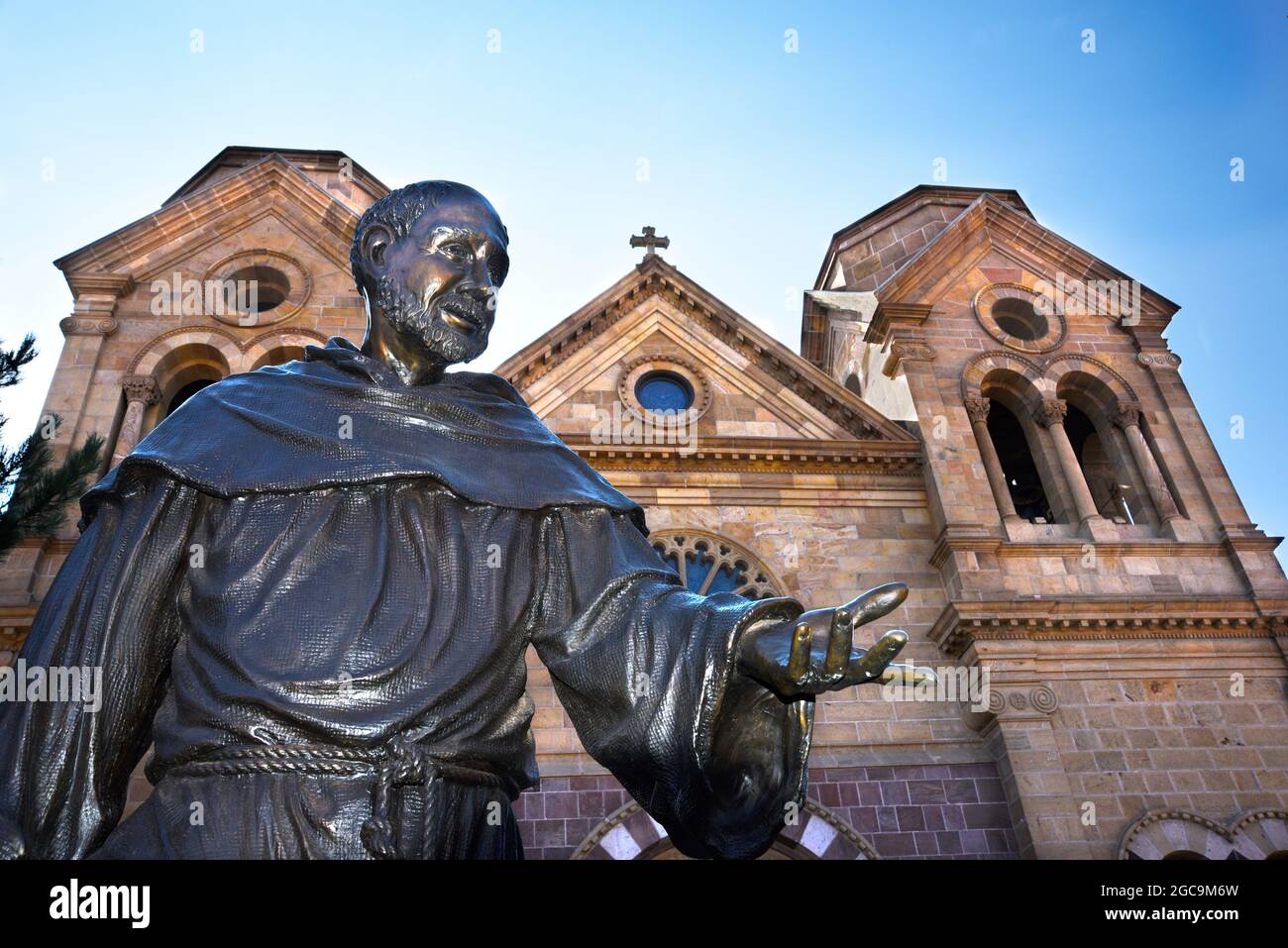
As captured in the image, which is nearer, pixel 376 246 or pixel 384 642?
pixel 384 642

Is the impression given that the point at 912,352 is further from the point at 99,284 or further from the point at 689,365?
the point at 99,284

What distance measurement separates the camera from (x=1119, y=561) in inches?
588

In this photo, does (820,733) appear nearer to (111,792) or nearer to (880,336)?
(880,336)

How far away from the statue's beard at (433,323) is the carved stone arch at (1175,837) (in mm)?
12042

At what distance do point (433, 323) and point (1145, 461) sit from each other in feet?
53.5

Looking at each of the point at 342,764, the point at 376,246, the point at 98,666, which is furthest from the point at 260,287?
the point at 342,764

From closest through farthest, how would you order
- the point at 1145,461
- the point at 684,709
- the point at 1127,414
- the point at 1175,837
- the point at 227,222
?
the point at 684,709 → the point at 1175,837 → the point at 1145,461 → the point at 1127,414 → the point at 227,222

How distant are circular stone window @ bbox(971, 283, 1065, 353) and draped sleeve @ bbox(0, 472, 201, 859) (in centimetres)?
1733

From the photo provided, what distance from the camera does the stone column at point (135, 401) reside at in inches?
595

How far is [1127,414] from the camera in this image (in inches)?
671

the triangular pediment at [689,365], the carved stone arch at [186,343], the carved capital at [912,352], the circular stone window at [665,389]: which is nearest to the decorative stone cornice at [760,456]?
the triangular pediment at [689,365]

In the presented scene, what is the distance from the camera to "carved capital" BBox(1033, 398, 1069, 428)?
17.1 meters

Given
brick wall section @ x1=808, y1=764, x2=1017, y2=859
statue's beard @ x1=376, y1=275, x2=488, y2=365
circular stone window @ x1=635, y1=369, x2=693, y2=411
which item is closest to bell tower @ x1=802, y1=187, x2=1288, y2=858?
brick wall section @ x1=808, y1=764, x2=1017, y2=859
